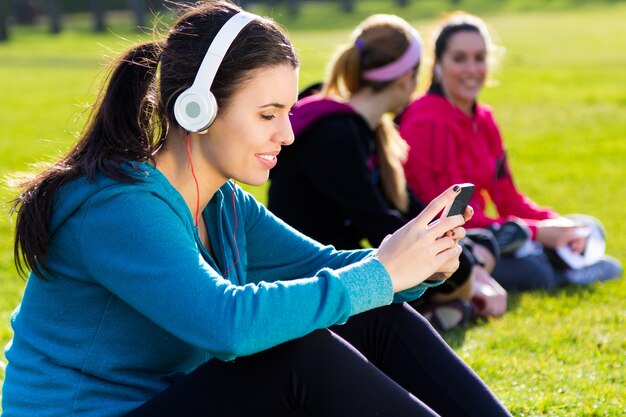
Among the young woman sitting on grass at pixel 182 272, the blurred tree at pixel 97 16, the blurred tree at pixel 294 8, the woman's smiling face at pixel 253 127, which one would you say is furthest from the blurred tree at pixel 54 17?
the woman's smiling face at pixel 253 127

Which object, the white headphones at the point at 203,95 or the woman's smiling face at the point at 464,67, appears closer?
the white headphones at the point at 203,95

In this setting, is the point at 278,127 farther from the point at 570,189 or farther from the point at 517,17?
the point at 517,17

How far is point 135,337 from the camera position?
8.30 feet

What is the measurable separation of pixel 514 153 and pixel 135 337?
791 cm

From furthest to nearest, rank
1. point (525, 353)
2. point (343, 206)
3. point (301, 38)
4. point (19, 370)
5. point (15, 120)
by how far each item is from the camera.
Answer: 1. point (301, 38)
2. point (15, 120)
3. point (343, 206)
4. point (525, 353)
5. point (19, 370)

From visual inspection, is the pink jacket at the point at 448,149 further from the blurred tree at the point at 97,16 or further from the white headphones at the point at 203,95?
the blurred tree at the point at 97,16

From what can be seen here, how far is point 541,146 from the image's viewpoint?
10.4 m

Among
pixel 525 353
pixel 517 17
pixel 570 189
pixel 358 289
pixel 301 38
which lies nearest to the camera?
pixel 358 289

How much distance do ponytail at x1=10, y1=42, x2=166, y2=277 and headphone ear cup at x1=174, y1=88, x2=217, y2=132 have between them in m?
0.13

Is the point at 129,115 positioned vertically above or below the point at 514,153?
above

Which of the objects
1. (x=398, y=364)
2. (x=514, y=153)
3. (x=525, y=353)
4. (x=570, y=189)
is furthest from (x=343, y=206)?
(x=514, y=153)

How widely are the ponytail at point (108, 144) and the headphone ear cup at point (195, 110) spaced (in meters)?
0.13

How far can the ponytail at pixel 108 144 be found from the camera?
2.48 meters

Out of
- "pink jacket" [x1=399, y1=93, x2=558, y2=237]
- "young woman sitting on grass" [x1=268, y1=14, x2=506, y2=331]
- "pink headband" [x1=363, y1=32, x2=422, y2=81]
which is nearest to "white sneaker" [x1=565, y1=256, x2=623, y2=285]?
"pink jacket" [x1=399, y1=93, x2=558, y2=237]
